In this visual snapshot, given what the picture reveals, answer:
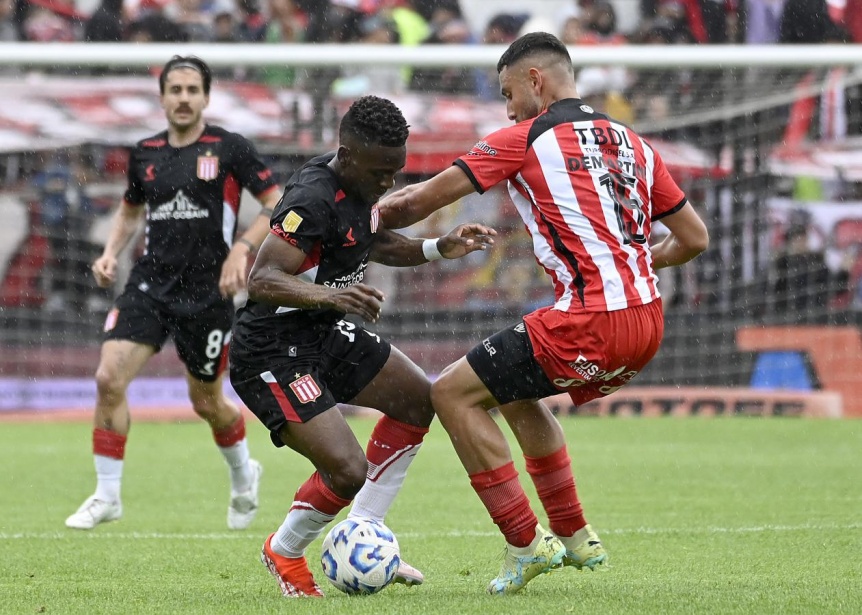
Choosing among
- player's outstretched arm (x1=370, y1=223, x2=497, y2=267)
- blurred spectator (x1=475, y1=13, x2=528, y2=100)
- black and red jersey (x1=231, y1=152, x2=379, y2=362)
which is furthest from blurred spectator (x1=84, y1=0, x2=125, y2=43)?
black and red jersey (x1=231, y1=152, x2=379, y2=362)

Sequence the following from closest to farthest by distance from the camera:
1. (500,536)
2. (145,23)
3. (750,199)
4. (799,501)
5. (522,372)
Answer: (522,372) → (500,536) → (799,501) → (750,199) → (145,23)

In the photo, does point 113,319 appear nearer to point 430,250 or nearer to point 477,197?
point 430,250

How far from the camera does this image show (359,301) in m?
5.19

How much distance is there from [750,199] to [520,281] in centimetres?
271

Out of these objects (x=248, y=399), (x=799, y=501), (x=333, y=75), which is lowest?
(x=799, y=501)

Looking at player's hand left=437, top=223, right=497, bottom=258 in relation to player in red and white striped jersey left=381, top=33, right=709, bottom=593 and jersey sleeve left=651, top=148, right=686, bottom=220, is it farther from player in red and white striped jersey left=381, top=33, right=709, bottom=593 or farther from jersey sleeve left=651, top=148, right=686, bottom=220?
jersey sleeve left=651, top=148, right=686, bottom=220

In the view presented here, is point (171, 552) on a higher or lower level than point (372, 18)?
lower

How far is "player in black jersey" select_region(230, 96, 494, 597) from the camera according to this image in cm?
542

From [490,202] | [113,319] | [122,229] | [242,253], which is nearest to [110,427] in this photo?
[113,319]

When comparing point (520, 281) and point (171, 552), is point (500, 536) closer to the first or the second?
point (171, 552)

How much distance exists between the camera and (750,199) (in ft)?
48.4

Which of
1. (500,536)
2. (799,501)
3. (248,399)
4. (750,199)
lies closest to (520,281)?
(750,199)

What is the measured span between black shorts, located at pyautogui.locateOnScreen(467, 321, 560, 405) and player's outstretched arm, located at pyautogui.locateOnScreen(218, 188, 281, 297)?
7.37 feet

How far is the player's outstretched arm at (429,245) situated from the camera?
5.84 meters
